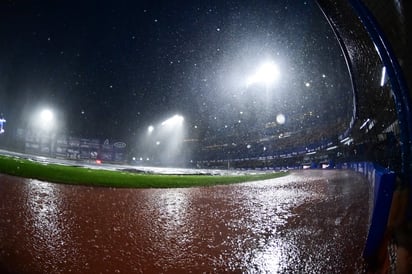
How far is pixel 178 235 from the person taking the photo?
349 centimetres

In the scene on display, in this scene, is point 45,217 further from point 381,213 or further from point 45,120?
point 45,120

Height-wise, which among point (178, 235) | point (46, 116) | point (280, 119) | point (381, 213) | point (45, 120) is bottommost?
point (178, 235)

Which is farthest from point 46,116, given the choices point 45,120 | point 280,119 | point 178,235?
point 280,119

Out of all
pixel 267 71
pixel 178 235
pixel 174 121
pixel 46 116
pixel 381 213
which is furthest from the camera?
pixel 174 121

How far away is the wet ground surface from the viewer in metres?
2.51

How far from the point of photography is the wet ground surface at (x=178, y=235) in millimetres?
2514

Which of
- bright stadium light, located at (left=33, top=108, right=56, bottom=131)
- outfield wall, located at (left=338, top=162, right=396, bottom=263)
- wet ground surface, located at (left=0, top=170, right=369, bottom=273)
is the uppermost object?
bright stadium light, located at (left=33, top=108, right=56, bottom=131)

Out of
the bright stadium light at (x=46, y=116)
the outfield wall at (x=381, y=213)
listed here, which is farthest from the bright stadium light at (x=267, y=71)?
the bright stadium light at (x=46, y=116)

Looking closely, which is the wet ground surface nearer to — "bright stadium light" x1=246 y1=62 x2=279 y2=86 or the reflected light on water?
the reflected light on water

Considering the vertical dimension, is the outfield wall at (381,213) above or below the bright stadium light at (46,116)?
below

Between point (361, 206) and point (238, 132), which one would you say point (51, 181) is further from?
point (238, 132)

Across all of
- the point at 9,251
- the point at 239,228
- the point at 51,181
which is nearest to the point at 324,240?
the point at 239,228

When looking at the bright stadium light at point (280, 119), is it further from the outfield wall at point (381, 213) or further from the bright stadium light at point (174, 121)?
the outfield wall at point (381, 213)

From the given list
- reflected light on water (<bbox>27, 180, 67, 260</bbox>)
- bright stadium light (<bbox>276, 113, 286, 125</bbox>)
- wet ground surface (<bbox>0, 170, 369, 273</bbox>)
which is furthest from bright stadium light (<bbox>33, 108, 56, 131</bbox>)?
bright stadium light (<bbox>276, 113, 286, 125</bbox>)
